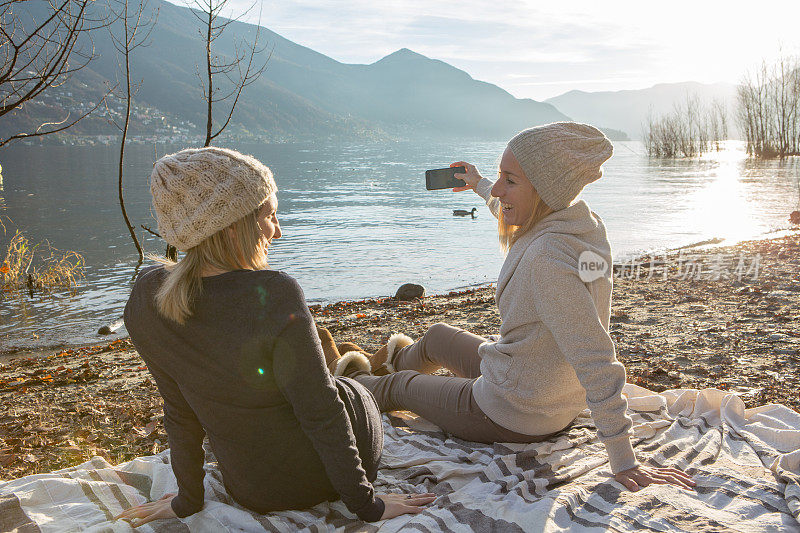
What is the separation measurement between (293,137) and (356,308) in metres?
141

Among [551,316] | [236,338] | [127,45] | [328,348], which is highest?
[127,45]

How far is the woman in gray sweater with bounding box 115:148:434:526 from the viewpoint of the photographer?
1.99m

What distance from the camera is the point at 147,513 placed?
2479 mm

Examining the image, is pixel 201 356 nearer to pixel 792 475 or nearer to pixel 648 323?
pixel 792 475

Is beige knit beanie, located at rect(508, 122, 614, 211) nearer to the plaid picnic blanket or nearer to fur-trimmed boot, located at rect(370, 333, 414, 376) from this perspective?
the plaid picnic blanket

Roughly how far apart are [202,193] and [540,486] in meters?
1.89

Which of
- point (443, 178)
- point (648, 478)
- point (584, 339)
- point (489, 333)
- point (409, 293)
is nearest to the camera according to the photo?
point (584, 339)

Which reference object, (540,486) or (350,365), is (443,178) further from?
(540,486)

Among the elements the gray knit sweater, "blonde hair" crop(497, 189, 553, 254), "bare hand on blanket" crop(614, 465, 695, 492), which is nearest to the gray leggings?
the gray knit sweater

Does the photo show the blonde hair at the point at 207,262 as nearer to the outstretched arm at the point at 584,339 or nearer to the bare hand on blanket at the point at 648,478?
the outstretched arm at the point at 584,339

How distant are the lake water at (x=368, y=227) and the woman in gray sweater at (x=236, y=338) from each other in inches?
313

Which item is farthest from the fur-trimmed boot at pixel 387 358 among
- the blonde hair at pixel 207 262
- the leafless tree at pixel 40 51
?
the leafless tree at pixel 40 51

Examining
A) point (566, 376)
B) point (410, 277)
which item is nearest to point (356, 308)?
point (410, 277)

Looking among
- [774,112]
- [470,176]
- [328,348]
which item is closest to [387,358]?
[328,348]
